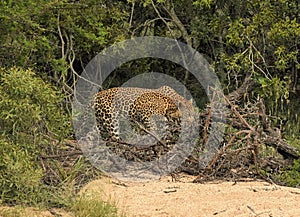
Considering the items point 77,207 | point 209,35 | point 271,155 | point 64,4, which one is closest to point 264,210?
point 77,207

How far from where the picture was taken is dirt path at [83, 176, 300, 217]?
6074mm

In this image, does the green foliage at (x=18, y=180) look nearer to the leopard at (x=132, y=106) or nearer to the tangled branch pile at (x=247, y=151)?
the tangled branch pile at (x=247, y=151)

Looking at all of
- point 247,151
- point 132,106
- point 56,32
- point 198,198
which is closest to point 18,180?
point 198,198

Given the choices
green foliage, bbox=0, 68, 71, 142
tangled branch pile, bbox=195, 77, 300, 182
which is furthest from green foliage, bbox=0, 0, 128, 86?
tangled branch pile, bbox=195, 77, 300, 182

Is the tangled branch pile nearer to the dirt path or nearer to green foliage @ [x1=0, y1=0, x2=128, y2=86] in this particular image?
the dirt path

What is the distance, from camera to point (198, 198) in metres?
6.53

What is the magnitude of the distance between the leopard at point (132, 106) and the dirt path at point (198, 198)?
274 cm

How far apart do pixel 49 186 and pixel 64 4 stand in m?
4.27

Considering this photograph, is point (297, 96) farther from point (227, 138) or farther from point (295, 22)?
point (227, 138)

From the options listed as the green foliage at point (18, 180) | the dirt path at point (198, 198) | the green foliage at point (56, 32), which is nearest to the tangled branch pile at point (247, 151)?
the dirt path at point (198, 198)

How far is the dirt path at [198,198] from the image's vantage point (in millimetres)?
6074

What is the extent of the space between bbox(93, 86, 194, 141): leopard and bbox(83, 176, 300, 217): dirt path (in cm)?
274

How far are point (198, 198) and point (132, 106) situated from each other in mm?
4050

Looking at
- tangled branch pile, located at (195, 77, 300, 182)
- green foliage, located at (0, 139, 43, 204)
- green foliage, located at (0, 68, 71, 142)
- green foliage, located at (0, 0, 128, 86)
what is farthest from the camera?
green foliage, located at (0, 0, 128, 86)
